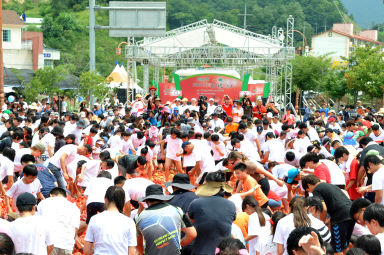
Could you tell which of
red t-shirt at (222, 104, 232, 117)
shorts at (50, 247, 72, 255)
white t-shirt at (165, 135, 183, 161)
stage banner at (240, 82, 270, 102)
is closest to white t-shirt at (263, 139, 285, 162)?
white t-shirt at (165, 135, 183, 161)

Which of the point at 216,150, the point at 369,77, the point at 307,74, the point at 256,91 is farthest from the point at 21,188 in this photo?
the point at 307,74

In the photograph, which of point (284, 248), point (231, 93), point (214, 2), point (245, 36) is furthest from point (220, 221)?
point (214, 2)

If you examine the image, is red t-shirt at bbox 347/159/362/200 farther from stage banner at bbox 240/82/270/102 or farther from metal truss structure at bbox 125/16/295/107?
metal truss structure at bbox 125/16/295/107

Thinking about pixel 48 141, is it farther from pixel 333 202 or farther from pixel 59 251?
pixel 333 202

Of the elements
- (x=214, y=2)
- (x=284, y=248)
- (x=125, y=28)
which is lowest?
(x=284, y=248)

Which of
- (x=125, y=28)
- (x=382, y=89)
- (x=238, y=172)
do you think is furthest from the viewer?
(x=382, y=89)

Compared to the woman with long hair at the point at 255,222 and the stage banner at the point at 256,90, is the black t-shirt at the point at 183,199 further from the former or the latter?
the stage banner at the point at 256,90

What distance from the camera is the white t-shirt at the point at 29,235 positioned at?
5.80 metres

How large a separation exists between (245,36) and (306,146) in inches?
879

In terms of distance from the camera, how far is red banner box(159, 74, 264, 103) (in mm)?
28250

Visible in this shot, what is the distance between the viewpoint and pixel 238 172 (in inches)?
317

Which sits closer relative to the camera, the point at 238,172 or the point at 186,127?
the point at 238,172

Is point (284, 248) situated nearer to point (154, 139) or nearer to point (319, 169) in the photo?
point (319, 169)

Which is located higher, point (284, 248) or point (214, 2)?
point (214, 2)
